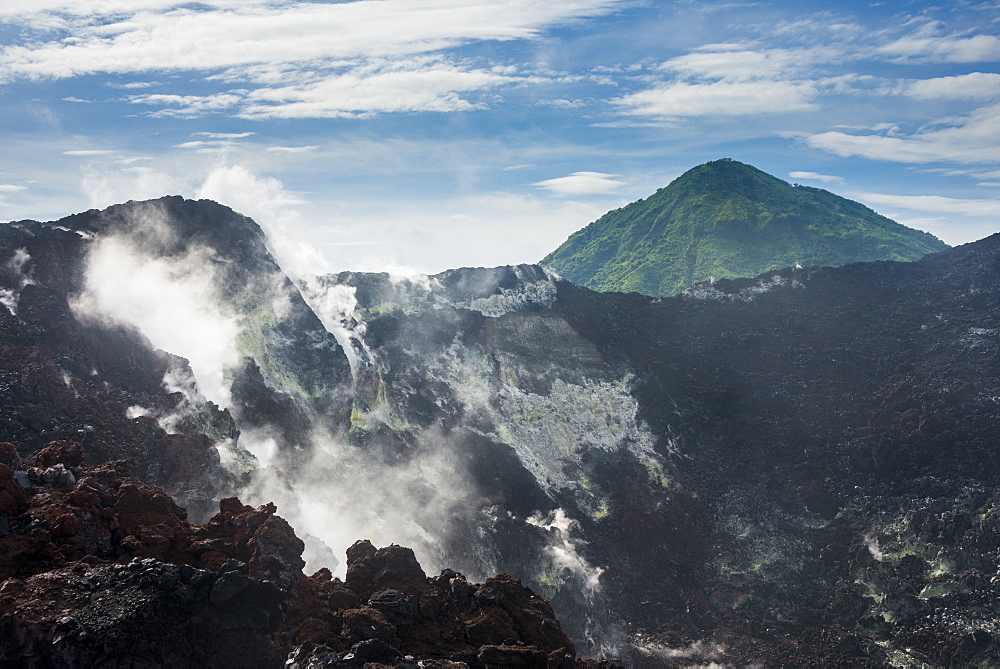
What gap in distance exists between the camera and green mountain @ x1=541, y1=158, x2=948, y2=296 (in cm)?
15488

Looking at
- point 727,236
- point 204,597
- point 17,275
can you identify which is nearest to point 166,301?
point 17,275

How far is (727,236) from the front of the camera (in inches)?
6393

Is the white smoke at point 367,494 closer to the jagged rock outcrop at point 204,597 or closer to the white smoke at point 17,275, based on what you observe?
the jagged rock outcrop at point 204,597

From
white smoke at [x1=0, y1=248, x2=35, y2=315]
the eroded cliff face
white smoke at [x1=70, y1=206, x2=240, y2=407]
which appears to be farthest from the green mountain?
white smoke at [x1=0, y1=248, x2=35, y2=315]

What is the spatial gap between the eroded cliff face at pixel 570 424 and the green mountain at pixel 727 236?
72.7 meters

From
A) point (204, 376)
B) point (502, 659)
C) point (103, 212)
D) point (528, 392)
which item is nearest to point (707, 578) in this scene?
point (528, 392)

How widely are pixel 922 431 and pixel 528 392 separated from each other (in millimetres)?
36673

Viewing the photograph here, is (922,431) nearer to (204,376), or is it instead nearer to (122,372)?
(204,376)

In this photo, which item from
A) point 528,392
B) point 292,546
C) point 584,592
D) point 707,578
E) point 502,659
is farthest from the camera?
point 528,392

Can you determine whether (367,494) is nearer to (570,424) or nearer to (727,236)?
(570,424)

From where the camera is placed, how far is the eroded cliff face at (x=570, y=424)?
45.7 m

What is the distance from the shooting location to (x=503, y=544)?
5297 centimetres

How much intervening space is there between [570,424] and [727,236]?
112258 millimetres

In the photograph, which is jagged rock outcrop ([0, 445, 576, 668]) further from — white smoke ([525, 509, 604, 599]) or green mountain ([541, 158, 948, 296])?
green mountain ([541, 158, 948, 296])
